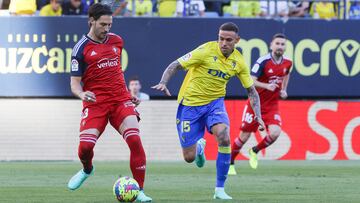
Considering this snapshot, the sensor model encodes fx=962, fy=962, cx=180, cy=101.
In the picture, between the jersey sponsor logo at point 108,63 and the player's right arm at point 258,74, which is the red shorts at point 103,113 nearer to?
the jersey sponsor logo at point 108,63

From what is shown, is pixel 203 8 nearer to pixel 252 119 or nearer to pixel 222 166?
pixel 252 119

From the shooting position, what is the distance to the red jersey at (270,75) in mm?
18531

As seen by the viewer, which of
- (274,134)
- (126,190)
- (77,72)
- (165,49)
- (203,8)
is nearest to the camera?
(126,190)

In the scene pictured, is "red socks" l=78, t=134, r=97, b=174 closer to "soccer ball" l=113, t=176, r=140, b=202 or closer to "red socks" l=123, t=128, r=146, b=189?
"red socks" l=123, t=128, r=146, b=189

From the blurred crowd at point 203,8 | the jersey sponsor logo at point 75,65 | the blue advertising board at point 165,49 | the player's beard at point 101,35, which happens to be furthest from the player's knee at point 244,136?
the jersey sponsor logo at point 75,65

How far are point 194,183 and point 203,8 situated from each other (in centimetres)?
969

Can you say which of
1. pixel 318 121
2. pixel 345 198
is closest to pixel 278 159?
pixel 318 121

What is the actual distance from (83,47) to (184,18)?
1207 centimetres

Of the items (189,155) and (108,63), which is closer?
(108,63)

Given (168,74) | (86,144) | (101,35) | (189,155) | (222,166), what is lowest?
(189,155)

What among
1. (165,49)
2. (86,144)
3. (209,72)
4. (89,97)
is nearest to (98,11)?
(89,97)

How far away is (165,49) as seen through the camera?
2369 cm

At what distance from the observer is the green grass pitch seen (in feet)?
39.6

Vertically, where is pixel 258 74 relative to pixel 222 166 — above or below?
above
